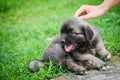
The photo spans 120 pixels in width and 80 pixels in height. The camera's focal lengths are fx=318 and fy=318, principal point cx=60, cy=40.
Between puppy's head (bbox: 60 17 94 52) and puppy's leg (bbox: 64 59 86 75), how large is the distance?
18 centimetres

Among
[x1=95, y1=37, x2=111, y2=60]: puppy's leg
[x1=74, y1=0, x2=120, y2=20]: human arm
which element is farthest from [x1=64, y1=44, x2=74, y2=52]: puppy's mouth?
[x1=74, y1=0, x2=120, y2=20]: human arm

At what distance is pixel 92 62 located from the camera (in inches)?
184

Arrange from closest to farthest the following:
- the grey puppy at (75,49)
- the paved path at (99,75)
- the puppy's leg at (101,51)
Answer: the paved path at (99,75)
the grey puppy at (75,49)
the puppy's leg at (101,51)

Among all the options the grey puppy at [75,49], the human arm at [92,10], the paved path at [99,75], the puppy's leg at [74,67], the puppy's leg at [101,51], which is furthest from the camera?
the human arm at [92,10]

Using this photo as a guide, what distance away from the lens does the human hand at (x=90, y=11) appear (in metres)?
5.26

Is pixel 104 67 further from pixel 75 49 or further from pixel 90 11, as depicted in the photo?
pixel 90 11

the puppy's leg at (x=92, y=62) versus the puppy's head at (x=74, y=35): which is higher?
the puppy's head at (x=74, y=35)

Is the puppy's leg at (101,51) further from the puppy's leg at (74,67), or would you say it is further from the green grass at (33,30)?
the puppy's leg at (74,67)

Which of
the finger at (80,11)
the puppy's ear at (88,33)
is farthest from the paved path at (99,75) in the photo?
the finger at (80,11)

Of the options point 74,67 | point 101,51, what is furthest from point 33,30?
point 74,67

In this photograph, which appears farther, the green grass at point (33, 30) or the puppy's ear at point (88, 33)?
the green grass at point (33, 30)

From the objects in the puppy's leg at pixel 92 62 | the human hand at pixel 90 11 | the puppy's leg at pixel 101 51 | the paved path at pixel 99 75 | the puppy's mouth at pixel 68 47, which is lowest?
the paved path at pixel 99 75

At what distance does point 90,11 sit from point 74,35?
801 mm

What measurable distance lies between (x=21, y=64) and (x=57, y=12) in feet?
16.4
